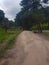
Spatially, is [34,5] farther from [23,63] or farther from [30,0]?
[23,63]

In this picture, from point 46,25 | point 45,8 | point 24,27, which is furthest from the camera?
point 45,8

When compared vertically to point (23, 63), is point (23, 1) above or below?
above

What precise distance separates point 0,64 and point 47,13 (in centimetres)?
6848

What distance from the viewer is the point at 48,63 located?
873 cm

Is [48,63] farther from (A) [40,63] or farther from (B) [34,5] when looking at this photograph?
(B) [34,5]

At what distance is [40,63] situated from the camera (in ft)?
28.4

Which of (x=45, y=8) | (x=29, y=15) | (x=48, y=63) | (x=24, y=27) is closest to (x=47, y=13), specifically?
(x=45, y=8)

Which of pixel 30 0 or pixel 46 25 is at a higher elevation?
pixel 30 0

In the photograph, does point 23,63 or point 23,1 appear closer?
point 23,63

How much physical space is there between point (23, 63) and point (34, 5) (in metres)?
74.7

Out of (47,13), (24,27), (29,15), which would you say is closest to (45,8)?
(47,13)

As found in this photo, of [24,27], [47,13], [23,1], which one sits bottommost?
[24,27]

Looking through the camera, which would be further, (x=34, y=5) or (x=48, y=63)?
(x=34, y=5)

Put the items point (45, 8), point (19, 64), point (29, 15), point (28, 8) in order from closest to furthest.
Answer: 1. point (19, 64)
2. point (29, 15)
3. point (45, 8)
4. point (28, 8)
